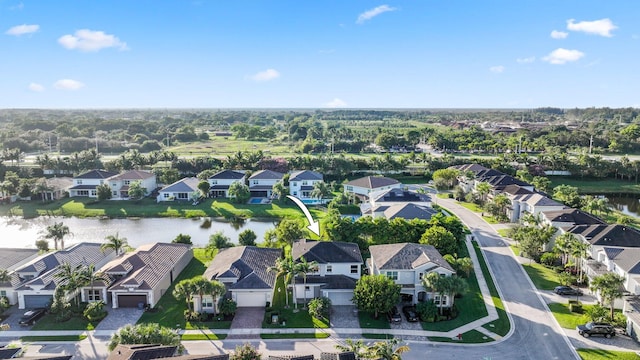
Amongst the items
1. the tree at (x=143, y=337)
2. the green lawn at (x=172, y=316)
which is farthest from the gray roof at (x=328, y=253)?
the tree at (x=143, y=337)

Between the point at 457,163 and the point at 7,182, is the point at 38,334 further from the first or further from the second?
the point at 457,163

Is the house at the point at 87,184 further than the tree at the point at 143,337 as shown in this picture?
Yes

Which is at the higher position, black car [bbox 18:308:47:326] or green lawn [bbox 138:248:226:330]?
black car [bbox 18:308:47:326]

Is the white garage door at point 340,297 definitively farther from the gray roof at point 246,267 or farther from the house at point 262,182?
the house at point 262,182

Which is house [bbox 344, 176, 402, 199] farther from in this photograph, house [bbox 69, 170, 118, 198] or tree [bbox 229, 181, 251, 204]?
house [bbox 69, 170, 118, 198]

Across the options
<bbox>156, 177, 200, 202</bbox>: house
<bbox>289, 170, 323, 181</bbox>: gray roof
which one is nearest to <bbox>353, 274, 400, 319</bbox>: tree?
<bbox>289, 170, 323, 181</bbox>: gray roof

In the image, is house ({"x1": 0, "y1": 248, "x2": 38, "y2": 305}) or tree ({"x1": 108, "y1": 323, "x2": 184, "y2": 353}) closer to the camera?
tree ({"x1": 108, "y1": 323, "x2": 184, "y2": 353})
